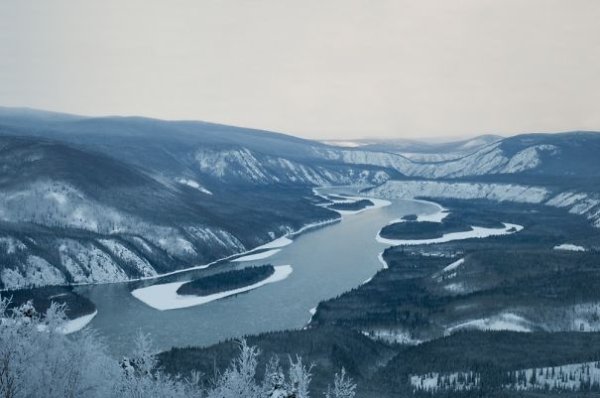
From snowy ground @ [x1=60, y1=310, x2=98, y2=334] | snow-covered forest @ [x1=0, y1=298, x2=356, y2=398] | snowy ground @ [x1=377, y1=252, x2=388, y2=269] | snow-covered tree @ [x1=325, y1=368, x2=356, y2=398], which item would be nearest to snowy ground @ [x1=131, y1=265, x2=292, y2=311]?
snowy ground @ [x1=60, y1=310, x2=98, y2=334]

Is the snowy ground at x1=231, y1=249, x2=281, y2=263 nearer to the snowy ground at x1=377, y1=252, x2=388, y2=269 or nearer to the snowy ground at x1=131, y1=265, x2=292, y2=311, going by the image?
the snowy ground at x1=131, y1=265, x2=292, y2=311

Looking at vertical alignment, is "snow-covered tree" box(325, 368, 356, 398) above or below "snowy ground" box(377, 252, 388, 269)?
above

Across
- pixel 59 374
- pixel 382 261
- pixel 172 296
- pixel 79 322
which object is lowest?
pixel 172 296

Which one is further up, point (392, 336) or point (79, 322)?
point (392, 336)

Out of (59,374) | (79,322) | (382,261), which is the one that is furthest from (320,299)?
(59,374)

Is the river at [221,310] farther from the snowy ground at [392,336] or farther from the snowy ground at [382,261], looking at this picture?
the snowy ground at [392,336]

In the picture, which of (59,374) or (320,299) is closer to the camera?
(59,374)

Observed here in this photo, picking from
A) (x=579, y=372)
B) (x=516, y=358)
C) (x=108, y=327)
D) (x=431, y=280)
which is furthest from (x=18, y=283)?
(x=579, y=372)

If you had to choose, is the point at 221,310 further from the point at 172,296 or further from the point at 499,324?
the point at 499,324

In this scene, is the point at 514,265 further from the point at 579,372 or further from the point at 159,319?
the point at 159,319
